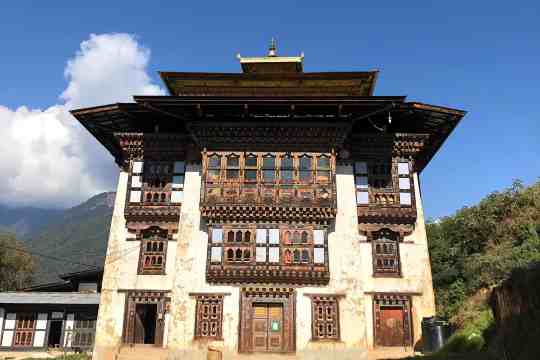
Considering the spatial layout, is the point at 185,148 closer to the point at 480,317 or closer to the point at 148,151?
the point at 148,151

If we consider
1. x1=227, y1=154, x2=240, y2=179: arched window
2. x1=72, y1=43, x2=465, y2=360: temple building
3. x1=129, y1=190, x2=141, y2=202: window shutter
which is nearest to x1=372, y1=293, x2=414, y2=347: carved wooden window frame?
x1=72, y1=43, x2=465, y2=360: temple building

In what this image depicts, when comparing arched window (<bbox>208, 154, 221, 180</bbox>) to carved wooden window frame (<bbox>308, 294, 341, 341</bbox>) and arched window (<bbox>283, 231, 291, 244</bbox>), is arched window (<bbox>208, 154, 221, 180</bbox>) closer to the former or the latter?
arched window (<bbox>283, 231, 291, 244</bbox>)

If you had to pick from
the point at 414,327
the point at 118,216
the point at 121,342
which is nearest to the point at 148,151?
the point at 118,216

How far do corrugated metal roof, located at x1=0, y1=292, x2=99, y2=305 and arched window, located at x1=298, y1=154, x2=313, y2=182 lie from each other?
15.9 m

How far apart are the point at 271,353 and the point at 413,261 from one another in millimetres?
8106

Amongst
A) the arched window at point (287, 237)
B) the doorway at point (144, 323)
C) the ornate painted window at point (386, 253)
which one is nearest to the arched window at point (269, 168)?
the arched window at point (287, 237)

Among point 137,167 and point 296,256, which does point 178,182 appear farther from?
point 296,256

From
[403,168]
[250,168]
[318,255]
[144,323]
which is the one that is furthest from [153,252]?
[403,168]

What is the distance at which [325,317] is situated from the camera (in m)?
20.5

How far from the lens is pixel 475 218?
26.0 m

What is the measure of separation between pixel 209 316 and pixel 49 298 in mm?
13349

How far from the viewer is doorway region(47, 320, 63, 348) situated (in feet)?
92.1

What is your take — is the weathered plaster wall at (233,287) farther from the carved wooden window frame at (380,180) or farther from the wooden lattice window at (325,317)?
the carved wooden window frame at (380,180)

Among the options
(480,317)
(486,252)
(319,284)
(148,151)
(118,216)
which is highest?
(148,151)
